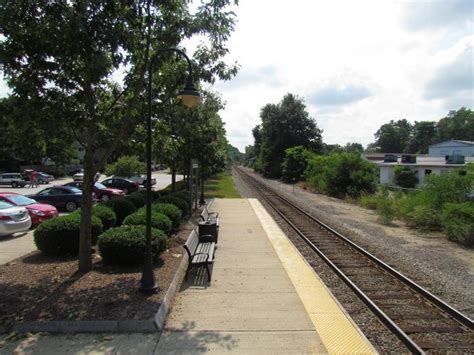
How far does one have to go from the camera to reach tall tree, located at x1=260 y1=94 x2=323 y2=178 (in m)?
73.6

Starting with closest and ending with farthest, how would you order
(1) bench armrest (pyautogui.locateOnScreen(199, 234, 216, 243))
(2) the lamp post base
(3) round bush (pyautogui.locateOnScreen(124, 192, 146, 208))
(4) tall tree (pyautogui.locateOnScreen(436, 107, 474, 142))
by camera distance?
(2) the lamp post base < (1) bench armrest (pyautogui.locateOnScreen(199, 234, 216, 243)) < (3) round bush (pyautogui.locateOnScreen(124, 192, 146, 208)) < (4) tall tree (pyautogui.locateOnScreen(436, 107, 474, 142))

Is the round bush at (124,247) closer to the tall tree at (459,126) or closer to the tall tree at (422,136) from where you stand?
the tall tree at (459,126)

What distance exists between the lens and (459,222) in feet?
50.5

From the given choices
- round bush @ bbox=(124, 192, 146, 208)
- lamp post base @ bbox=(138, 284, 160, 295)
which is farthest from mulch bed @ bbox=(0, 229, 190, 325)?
round bush @ bbox=(124, 192, 146, 208)

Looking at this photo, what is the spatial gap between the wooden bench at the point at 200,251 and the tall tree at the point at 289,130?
63.0 meters

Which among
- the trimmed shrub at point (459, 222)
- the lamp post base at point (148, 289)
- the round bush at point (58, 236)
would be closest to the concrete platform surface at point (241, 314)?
the lamp post base at point (148, 289)

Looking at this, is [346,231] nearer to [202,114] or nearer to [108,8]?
[202,114]

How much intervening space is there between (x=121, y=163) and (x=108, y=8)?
A: 108 feet

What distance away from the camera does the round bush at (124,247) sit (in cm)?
889

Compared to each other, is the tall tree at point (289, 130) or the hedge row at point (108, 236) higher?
the tall tree at point (289, 130)

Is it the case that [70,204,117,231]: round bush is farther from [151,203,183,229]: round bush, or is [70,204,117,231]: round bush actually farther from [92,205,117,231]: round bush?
[151,203,183,229]: round bush

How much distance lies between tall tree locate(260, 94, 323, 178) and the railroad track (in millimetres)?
61293

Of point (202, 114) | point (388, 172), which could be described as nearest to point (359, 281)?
point (202, 114)

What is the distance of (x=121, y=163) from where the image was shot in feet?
129
